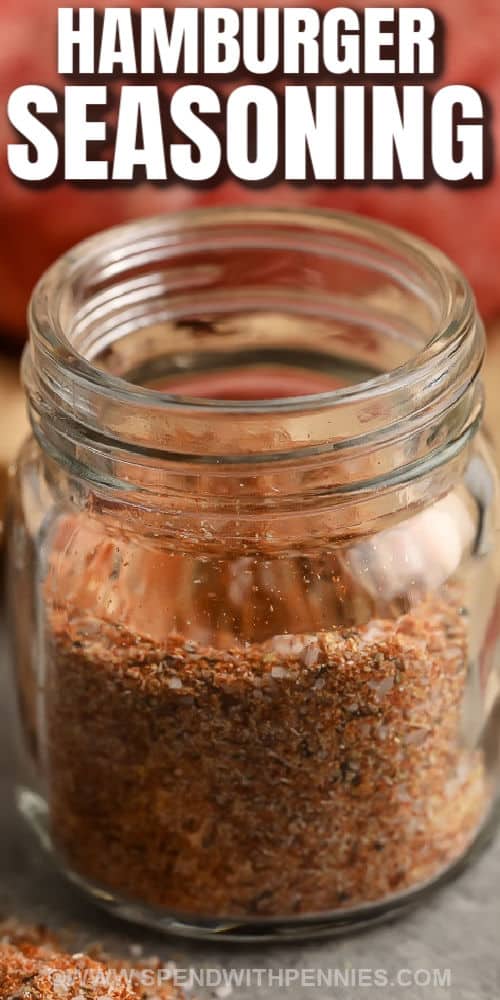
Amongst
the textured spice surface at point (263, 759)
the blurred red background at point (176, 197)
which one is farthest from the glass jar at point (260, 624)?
the blurred red background at point (176, 197)

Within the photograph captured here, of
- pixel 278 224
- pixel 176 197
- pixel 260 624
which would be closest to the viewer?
pixel 260 624

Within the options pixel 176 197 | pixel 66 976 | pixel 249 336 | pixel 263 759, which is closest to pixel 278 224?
pixel 249 336

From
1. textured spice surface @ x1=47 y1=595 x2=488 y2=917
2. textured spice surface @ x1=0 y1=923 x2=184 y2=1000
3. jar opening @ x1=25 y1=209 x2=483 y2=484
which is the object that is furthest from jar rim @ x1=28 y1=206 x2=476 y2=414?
textured spice surface @ x1=0 y1=923 x2=184 y2=1000

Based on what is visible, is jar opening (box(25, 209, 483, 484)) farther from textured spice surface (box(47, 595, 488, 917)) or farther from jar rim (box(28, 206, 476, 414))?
textured spice surface (box(47, 595, 488, 917))

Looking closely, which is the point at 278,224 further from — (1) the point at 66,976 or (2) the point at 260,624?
(1) the point at 66,976

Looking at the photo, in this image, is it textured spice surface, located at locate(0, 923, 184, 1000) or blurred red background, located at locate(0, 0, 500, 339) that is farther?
blurred red background, located at locate(0, 0, 500, 339)

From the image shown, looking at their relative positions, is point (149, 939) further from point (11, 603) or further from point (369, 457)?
point (369, 457)
